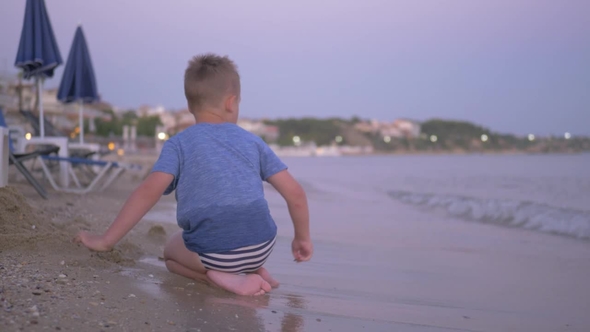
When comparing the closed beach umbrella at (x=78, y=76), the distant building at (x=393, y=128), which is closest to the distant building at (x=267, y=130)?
the distant building at (x=393, y=128)

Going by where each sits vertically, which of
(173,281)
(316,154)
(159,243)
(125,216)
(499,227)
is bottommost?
(316,154)

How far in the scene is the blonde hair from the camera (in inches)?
107

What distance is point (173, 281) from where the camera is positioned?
10.0 feet

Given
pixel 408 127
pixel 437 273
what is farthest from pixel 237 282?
pixel 408 127

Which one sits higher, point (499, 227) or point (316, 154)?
point (499, 227)

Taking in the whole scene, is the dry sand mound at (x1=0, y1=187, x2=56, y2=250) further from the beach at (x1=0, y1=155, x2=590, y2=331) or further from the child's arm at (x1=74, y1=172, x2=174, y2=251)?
the child's arm at (x1=74, y1=172, x2=174, y2=251)

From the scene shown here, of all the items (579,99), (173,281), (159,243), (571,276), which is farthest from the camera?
(579,99)

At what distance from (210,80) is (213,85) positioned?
27mm

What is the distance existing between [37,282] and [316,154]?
100 metres

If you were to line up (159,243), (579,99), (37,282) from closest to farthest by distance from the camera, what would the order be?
(37,282) → (159,243) → (579,99)

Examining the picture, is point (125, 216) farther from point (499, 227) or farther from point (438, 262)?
point (499, 227)

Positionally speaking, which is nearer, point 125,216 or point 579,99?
point 125,216

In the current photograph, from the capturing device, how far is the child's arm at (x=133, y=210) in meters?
2.58

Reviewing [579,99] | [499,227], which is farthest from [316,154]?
[499,227]
